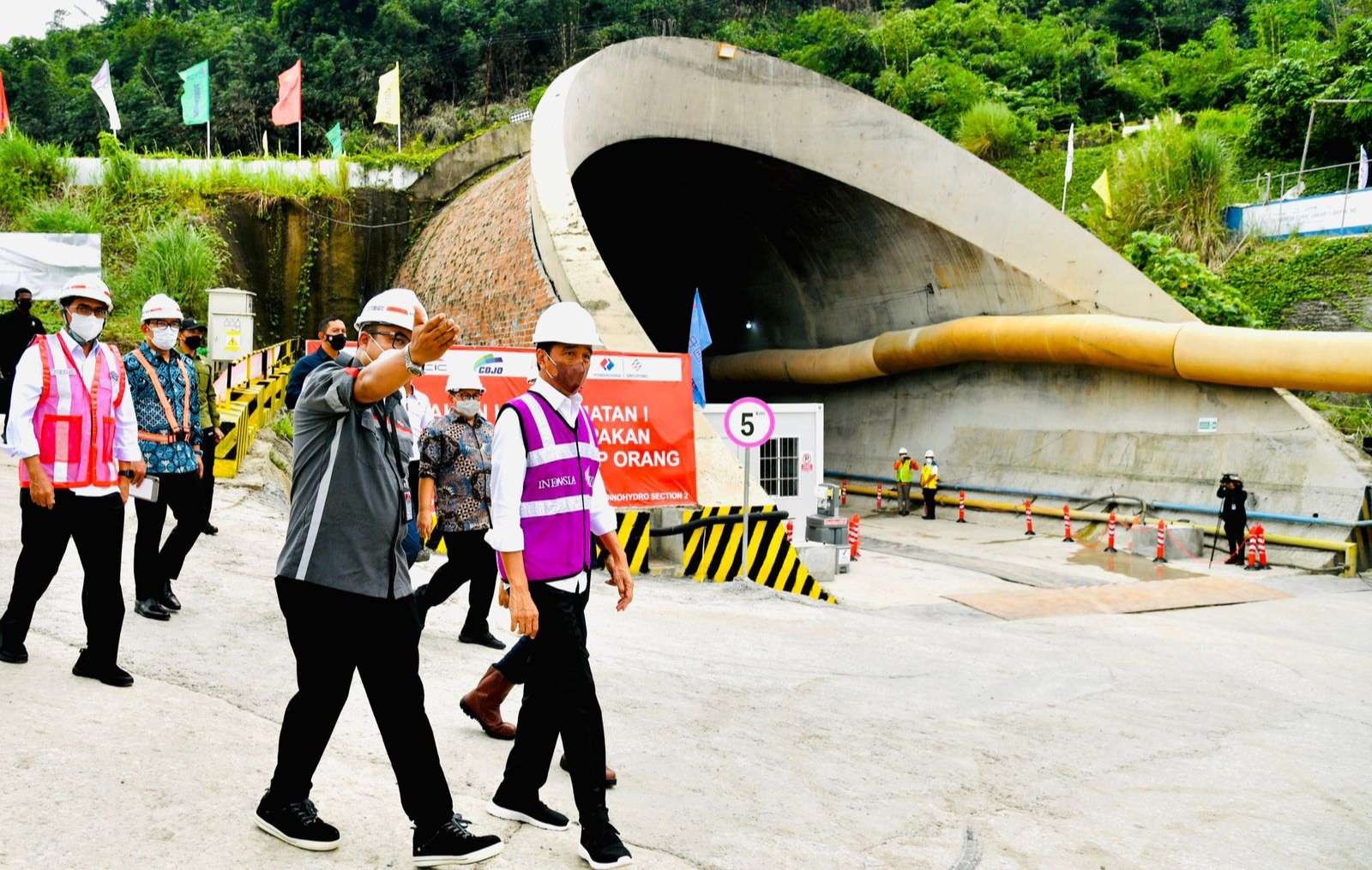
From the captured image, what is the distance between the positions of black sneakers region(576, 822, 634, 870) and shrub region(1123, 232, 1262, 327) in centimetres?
2133

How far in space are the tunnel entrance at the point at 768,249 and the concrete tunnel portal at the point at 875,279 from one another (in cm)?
7

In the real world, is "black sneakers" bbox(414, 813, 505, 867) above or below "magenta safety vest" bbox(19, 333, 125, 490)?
below

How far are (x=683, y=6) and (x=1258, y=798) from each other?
218ft

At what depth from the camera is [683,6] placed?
65.9 meters

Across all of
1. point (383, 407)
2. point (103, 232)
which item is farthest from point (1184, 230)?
point (383, 407)

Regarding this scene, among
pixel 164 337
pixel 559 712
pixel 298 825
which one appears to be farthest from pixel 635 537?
pixel 298 825

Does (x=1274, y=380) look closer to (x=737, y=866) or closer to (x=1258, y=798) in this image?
(x=1258, y=798)

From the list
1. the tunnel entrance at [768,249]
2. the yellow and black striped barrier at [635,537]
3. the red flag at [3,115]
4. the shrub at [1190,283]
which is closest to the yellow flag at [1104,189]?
the shrub at [1190,283]

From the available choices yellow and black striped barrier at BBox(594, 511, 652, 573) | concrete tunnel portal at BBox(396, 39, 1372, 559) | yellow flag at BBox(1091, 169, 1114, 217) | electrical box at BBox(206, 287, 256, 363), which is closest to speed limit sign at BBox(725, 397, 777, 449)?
yellow and black striped barrier at BBox(594, 511, 652, 573)

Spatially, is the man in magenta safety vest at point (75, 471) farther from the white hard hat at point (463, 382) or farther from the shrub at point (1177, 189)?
the shrub at point (1177, 189)

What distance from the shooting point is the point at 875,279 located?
23531 mm

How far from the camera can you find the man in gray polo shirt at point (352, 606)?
11.8 feet

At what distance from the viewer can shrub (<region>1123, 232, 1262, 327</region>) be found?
72.3 ft

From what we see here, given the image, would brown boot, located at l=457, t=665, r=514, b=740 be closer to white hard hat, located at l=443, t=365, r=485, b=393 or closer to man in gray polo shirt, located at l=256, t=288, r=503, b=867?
man in gray polo shirt, located at l=256, t=288, r=503, b=867
